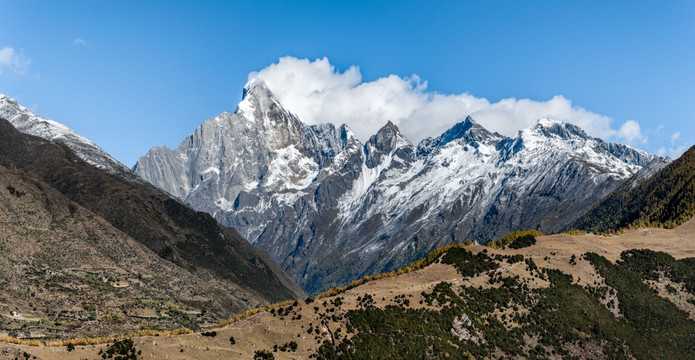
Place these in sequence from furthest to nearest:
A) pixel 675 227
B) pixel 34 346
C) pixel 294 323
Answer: pixel 675 227
pixel 294 323
pixel 34 346

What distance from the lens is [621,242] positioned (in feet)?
522

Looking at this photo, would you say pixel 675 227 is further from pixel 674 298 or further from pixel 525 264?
pixel 525 264

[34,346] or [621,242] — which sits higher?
[621,242]

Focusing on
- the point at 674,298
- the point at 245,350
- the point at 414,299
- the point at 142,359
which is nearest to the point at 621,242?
the point at 674,298

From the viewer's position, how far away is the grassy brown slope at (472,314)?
7944cm

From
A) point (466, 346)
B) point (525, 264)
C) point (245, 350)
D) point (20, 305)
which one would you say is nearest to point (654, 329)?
point (525, 264)

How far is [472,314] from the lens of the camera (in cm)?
10456

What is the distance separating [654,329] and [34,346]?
11507 cm

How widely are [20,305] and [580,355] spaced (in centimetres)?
15637

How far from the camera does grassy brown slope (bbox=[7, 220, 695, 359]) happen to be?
3127 inches

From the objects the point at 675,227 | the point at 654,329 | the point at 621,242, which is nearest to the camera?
the point at 654,329

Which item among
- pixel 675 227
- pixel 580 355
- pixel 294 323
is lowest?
pixel 580 355

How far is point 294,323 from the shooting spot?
290ft

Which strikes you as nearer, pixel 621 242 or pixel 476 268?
Answer: pixel 476 268
